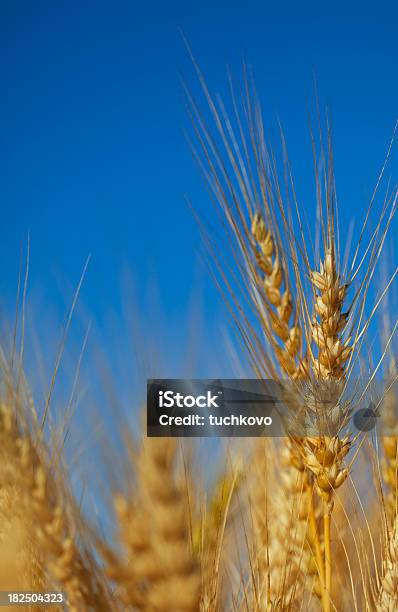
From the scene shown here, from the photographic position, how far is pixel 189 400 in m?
0.86

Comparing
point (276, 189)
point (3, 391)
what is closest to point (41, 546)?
point (3, 391)

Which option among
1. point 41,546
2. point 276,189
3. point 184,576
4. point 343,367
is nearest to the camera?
point 184,576

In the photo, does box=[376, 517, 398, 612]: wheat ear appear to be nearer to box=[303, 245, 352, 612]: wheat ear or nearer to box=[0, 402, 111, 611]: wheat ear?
box=[303, 245, 352, 612]: wheat ear

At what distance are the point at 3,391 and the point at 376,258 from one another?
1.39 feet

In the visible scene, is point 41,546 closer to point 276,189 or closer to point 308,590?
point 308,590

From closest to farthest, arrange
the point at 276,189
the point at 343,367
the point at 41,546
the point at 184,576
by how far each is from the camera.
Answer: the point at 184,576
the point at 41,546
the point at 343,367
the point at 276,189

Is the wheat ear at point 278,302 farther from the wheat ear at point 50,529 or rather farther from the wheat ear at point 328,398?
the wheat ear at point 50,529

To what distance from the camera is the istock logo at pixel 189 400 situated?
2.76ft

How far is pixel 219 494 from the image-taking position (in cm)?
78

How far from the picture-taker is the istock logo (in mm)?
842
